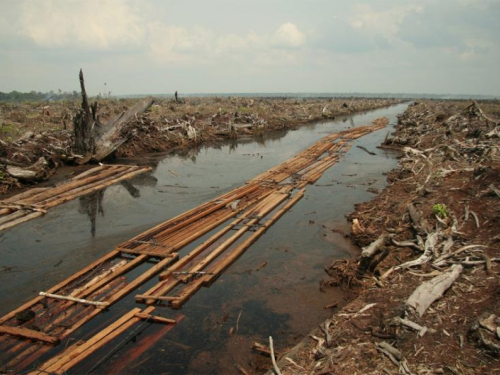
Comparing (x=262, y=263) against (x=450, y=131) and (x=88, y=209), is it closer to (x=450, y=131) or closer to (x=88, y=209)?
(x=88, y=209)

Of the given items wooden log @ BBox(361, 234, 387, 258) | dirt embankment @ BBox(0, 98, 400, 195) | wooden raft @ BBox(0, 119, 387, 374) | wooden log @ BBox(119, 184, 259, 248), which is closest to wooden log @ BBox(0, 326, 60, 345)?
wooden raft @ BBox(0, 119, 387, 374)

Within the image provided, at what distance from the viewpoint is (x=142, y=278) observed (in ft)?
20.2

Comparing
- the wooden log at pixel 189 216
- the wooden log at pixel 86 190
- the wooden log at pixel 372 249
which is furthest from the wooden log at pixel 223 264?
the wooden log at pixel 86 190

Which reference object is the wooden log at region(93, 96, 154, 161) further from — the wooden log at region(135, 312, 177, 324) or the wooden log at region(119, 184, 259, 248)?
the wooden log at region(135, 312, 177, 324)

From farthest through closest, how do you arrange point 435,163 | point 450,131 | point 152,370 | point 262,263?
point 450,131
point 435,163
point 262,263
point 152,370

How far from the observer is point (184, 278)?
6.18 metres

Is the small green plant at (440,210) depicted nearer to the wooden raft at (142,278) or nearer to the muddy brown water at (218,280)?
the muddy brown water at (218,280)

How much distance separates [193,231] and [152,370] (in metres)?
4.15

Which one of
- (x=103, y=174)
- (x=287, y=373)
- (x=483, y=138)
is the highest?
(x=483, y=138)

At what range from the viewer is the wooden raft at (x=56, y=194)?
30.8 feet

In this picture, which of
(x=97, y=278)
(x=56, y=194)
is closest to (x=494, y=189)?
(x=97, y=278)

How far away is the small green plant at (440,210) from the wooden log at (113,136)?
1415 cm

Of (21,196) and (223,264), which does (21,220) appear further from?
(223,264)

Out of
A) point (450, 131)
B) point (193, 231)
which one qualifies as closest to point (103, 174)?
point (193, 231)
